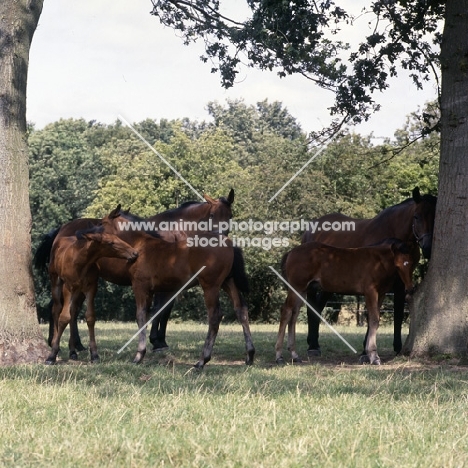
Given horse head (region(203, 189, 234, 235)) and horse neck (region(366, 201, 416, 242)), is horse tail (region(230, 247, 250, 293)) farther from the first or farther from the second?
horse neck (region(366, 201, 416, 242))

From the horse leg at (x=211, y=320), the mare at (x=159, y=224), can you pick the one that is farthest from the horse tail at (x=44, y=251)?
the horse leg at (x=211, y=320)

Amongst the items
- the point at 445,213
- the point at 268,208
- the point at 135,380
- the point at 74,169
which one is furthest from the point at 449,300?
the point at 74,169

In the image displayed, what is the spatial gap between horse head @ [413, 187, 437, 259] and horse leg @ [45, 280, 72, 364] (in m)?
5.97

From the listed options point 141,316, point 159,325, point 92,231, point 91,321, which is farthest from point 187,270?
point 159,325

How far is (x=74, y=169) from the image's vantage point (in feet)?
190

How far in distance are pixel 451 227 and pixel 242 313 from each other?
360 centimetres

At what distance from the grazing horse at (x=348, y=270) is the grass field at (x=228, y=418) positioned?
9.00 feet

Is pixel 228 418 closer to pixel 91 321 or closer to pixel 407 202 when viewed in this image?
pixel 91 321

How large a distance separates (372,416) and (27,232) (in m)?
7.37

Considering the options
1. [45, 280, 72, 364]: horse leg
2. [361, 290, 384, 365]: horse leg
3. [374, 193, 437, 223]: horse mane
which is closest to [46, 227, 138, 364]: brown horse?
[45, 280, 72, 364]: horse leg

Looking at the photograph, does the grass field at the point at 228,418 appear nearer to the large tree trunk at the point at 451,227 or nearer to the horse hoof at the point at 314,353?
the large tree trunk at the point at 451,227

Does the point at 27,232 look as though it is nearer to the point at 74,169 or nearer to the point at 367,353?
the point at 367,353

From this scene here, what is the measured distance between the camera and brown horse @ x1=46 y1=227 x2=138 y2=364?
1279 cm

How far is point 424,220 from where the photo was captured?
1437cm
